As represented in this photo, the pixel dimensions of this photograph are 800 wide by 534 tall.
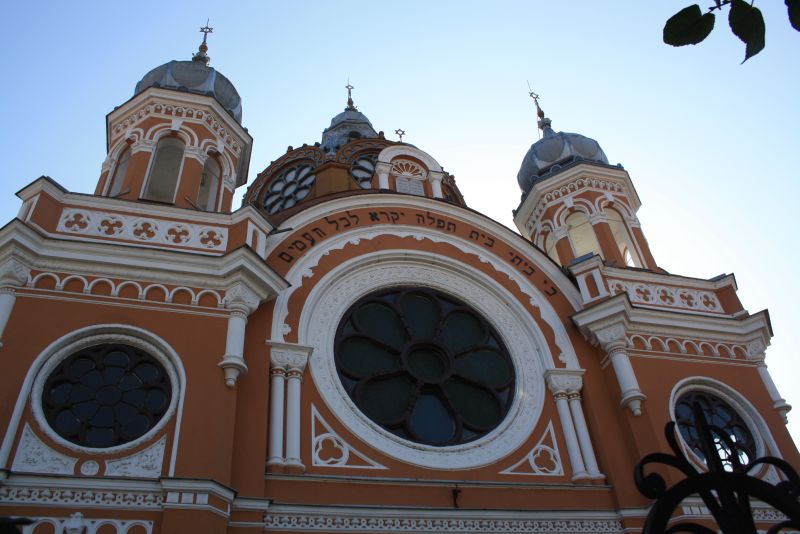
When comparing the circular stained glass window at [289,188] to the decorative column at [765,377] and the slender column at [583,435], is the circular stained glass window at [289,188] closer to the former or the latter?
the slender column at [583,435]

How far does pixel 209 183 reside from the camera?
586 inches

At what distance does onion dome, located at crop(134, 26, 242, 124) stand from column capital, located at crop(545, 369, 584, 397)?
28.8 ft

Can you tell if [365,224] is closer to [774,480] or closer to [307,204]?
[307,204]

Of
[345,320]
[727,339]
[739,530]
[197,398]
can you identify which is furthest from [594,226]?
[739,530]

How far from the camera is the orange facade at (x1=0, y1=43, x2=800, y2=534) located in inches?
331

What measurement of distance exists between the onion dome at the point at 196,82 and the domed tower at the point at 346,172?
2584 mm

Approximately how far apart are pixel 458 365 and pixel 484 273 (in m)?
2.11

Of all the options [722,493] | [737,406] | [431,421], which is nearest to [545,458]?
[431,421]

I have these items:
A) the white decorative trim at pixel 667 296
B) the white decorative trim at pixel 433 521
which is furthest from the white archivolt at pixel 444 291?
the white decorative trim at pixel 667 296

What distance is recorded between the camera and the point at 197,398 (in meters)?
8.82

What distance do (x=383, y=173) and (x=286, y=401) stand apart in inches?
269

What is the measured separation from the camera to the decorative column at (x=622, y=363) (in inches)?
439

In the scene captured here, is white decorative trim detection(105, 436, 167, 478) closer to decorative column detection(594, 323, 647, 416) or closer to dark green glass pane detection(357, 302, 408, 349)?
dark green glass pane detection(357, 302, 408, 349)

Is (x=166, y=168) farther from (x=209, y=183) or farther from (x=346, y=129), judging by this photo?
(x=346, y=129)
